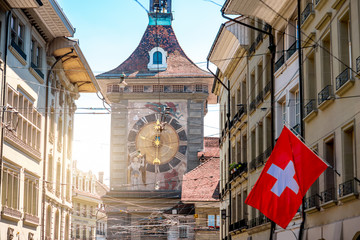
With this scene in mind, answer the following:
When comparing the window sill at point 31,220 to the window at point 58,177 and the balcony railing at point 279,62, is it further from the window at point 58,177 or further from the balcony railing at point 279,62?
the balcony railing at point 279,62

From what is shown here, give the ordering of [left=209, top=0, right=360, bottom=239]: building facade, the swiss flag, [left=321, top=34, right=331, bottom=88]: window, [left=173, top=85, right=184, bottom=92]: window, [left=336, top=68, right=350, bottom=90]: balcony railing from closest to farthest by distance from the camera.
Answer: the swiss flag → [left=336, top=68, right=350, bottom=90]: balcony railing → [left=209, top=0, right=360, bottom=239]: building facade → [left=321, top=34, right=331, bottom=88]: window → [left=173, top=85, right=184, bottom=92]: window

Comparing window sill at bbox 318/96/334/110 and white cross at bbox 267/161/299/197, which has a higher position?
window sill at bbox 318/96/334/110

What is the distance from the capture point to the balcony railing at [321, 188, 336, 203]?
18.7m

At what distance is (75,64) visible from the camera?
4297 centimetres

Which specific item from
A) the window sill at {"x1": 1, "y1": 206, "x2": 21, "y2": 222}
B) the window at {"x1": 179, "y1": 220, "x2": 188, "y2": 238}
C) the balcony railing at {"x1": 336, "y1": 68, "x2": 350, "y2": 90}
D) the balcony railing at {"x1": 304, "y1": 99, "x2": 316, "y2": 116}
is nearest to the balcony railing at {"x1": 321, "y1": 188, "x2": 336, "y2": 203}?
the balcony railing at {"x1": 304, "y1": 99, "x2": 316, "y2": 116}

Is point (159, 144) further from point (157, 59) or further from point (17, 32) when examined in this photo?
point (17, 32)

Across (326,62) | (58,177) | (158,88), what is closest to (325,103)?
(326,62)

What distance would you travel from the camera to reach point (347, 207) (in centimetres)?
1730

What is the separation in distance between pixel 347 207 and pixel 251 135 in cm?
1427

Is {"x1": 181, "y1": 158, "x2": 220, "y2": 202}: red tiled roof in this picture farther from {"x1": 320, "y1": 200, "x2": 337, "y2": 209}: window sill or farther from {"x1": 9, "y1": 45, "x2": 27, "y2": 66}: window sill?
{"x1": 320, "y1": 200, "x2": 337, "y2": 209}: window sill

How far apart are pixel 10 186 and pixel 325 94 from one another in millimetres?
17383

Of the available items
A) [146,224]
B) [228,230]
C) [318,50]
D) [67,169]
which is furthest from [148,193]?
[318,50]

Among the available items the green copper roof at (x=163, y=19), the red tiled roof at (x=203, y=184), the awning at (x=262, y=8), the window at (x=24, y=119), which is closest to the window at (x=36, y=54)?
the window at (x=24, y=119)

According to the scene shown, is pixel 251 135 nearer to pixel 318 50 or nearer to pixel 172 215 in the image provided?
pixel 318 50
